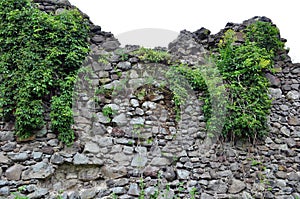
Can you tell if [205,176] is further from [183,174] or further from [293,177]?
[293,177]

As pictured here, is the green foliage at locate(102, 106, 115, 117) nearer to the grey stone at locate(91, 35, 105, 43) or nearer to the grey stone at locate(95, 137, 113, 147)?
the grey stone at locate(95, 137, 113, 147)

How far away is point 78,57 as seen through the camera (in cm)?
546

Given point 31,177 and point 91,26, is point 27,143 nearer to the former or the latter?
point 31,177

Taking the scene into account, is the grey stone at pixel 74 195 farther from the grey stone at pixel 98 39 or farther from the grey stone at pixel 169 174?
the grey stone at pixel 98 39

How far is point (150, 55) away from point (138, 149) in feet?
5.74

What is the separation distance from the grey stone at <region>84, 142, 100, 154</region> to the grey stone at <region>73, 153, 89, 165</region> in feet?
0.34

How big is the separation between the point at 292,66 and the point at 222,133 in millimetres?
2099

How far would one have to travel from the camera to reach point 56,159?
485 cm

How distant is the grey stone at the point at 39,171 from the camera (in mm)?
4699

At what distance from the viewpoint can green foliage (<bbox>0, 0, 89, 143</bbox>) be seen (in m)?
4.89

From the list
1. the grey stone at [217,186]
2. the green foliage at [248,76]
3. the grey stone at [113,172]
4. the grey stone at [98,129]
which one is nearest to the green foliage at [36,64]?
the grey stone at [98,129]

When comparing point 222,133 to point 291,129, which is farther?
point 291,129

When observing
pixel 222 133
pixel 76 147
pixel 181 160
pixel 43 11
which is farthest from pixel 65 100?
pixel 222 133

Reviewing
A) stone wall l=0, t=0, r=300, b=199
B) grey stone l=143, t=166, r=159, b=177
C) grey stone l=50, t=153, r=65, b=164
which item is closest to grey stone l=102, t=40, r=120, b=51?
stone wall l=0, t=0, r=300, b=199
